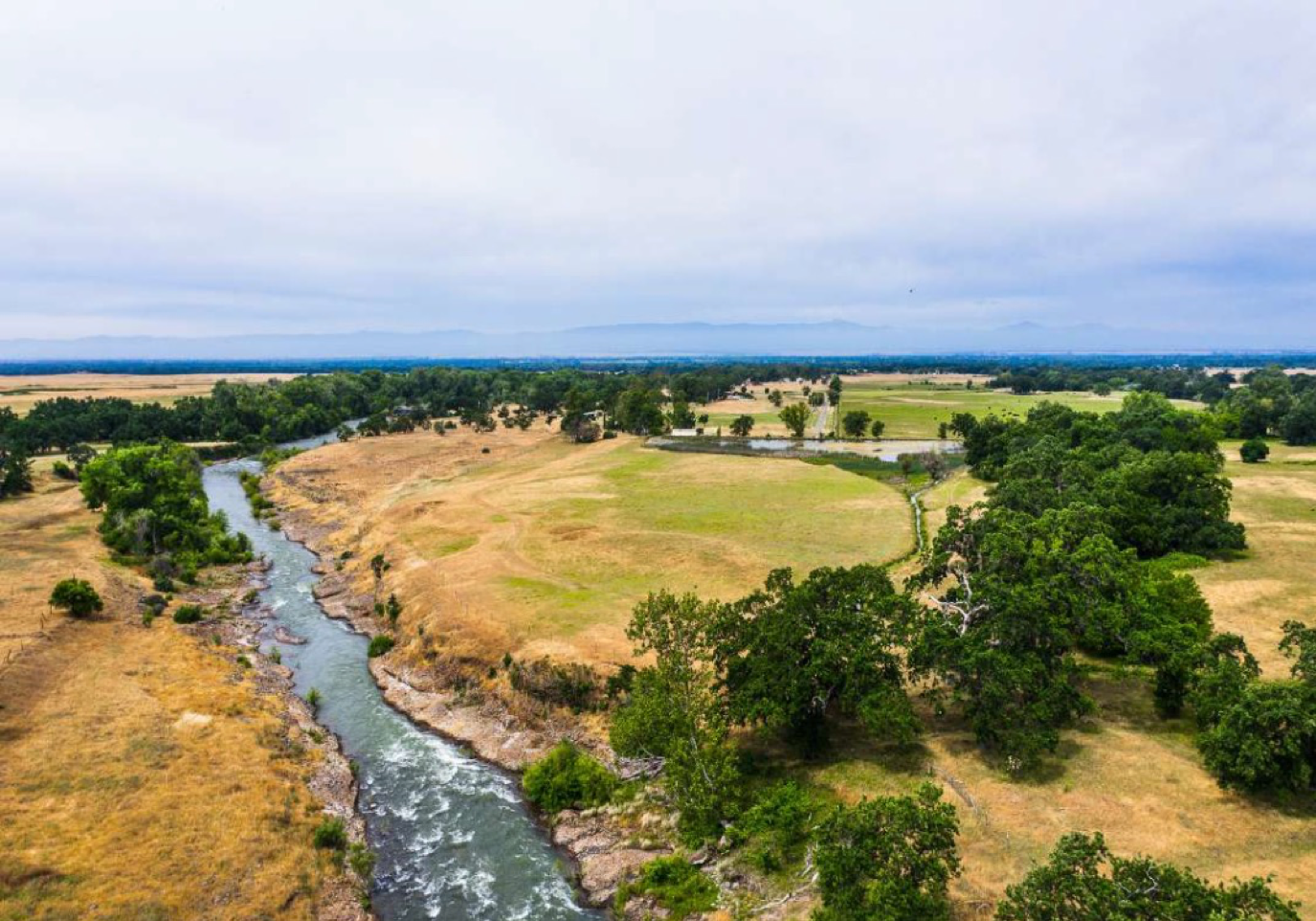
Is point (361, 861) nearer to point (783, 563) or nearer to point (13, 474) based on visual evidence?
point (783, 563)

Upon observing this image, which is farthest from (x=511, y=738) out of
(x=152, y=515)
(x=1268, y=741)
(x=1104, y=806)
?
(x=152, y=515)

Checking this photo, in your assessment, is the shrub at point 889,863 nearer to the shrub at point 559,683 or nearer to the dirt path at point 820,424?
the shrub at point 559,683

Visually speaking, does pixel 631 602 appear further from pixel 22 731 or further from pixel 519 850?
pixel 22 731

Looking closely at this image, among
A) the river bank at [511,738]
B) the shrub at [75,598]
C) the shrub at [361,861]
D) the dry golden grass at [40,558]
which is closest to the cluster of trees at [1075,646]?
the river bank at [511,738]

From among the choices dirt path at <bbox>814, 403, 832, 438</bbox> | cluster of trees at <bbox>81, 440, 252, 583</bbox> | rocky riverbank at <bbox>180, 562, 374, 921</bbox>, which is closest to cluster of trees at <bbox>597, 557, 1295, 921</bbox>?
rocky riverbank at <bbox>180, 562, 374, 921</bbox>

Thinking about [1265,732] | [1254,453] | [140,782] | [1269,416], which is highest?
[1269,416]
